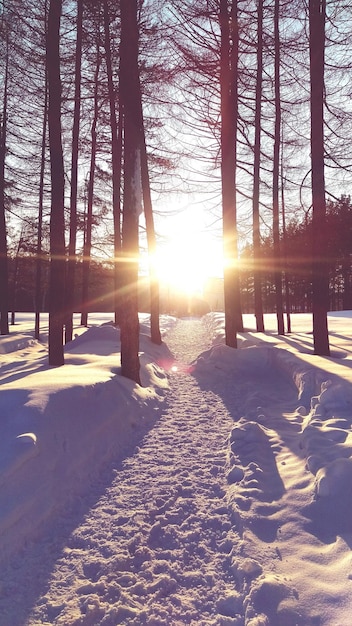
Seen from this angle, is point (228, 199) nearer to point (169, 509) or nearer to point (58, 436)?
point (58, 436)

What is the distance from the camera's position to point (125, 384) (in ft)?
20.5

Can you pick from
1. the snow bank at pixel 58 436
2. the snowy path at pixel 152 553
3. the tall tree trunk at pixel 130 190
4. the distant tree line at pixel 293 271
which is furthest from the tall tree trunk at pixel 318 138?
the distant tree line at pixel 293 271

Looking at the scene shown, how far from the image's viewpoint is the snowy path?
7.13 feet

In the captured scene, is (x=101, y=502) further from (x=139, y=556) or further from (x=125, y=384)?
(x=125, y=384)

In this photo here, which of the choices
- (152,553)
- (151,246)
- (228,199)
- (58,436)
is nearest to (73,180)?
(151,246)

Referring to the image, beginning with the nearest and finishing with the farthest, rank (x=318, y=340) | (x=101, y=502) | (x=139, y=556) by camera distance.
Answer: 1. (x=139, y=556)
2. (x=101, y=502)
3. (x=318, y=340)

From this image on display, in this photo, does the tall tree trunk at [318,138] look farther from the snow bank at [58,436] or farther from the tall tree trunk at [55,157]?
the tall tree trunk at [55,157]

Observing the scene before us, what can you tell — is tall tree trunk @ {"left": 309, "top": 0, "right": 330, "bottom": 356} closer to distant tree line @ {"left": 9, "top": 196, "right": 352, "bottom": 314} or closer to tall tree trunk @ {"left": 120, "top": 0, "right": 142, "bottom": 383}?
tall tree trunk @ {"left": 120, "top": 0, "right": 142, "bottom": 383}

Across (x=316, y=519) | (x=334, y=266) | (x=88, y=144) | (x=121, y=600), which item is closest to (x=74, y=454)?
(x=121, y=600)

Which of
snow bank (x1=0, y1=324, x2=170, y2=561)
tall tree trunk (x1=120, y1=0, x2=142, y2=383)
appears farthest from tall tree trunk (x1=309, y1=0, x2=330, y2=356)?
snow bank (x1=0, y1=324, x2=170, y2=561)

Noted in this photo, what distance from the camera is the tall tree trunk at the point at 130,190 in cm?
698

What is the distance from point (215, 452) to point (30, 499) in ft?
Answer: 6.66

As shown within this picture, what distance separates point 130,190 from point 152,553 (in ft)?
18.7

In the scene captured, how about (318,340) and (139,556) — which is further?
(318,340)
